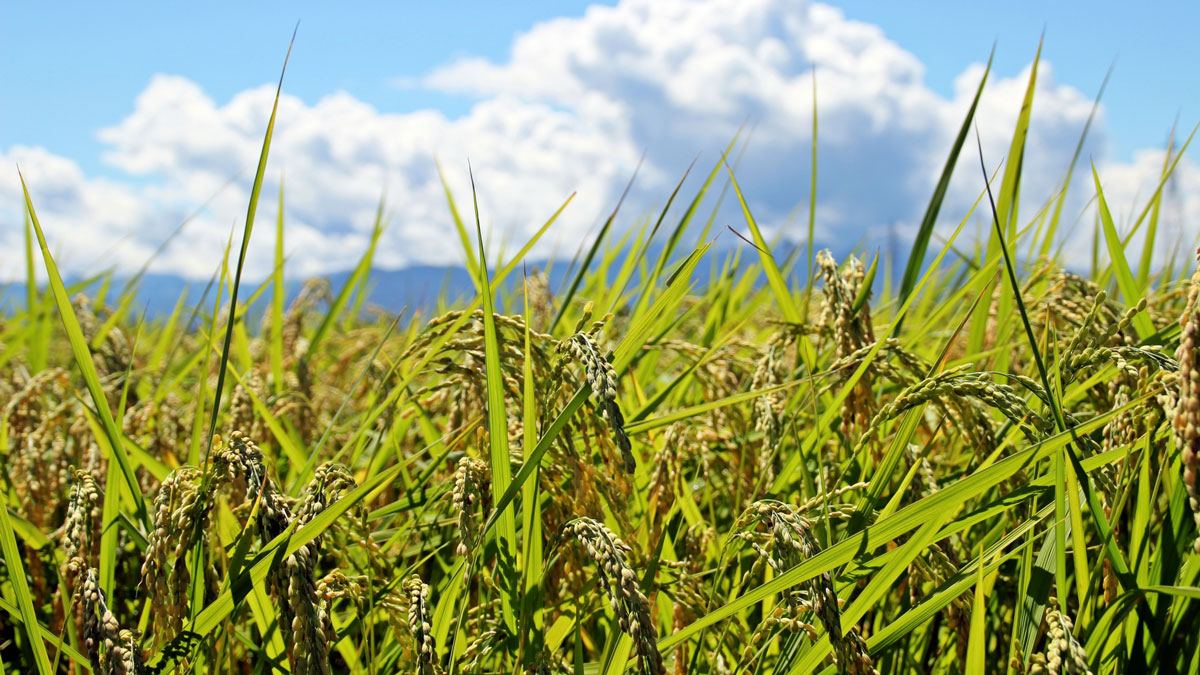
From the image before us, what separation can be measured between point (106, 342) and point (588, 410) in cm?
258

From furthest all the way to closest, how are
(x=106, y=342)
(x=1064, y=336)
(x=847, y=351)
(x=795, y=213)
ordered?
(x=795, y=213) → (x=106, y=342) → (x=1064, y=336) → (x=847, y=351)

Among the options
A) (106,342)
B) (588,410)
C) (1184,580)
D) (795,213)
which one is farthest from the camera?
(795,213)

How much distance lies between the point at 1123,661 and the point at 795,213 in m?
2.97

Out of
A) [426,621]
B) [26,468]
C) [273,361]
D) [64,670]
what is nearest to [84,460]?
[26,468]

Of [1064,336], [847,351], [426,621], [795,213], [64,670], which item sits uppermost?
[795,213]

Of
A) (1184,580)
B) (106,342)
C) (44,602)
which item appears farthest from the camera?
(106,342)

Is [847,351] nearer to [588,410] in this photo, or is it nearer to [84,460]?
[588,410]

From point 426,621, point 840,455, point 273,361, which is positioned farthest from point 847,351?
point 273,361

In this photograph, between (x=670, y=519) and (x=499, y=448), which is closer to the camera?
(x=499, y=448)

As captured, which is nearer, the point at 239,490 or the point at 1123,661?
the point at 1123,661

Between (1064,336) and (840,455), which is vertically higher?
(1064,336)

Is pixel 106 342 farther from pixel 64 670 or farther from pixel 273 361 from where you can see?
pixel 64 670

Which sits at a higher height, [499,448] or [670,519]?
[499,448]

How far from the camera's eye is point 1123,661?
1.23 metres
